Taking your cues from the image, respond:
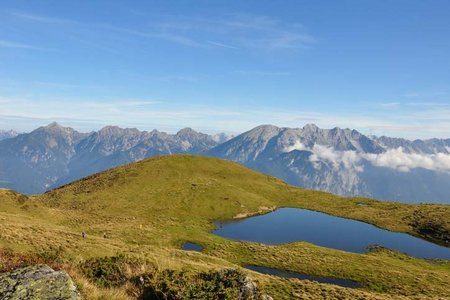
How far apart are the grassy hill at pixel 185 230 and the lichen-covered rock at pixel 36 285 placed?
108 cm

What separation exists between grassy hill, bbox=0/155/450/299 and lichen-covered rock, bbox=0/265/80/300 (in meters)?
1.08

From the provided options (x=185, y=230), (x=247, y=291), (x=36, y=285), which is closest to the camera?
(x=36, y=285)

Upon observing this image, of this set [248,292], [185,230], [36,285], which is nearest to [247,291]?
[248,292]

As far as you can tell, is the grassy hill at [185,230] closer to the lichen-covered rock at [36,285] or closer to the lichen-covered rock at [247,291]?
A: the lichen-covered rock at [36,285]

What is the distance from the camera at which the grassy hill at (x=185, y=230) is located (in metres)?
27.9

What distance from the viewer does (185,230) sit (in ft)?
235

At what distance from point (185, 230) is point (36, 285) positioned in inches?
2409

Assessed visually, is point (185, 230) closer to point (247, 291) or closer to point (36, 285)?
point (247, 291)

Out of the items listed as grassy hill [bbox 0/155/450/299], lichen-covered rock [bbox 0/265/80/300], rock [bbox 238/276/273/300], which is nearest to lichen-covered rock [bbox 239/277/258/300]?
rock [bbox 238/276/273/300]

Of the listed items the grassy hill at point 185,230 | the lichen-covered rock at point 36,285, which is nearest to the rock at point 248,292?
the grassy hill at point 185,230

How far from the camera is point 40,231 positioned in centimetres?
4456

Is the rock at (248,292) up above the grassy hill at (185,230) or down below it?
above

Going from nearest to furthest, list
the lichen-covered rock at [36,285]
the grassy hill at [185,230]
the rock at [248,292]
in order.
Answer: the lichen-covered rock at [36,285] < the rock at [248,292] < the grassy hill at [185,230]

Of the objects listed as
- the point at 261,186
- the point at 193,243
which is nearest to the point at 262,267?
the point at 193,243
